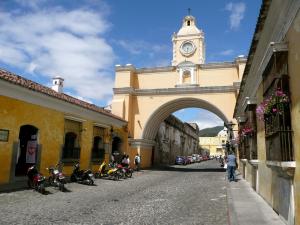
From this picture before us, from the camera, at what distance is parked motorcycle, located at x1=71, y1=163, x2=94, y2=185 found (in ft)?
45.3

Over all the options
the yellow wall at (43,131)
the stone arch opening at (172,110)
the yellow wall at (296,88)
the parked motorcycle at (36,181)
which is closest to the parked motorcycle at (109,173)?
the yellow wall at (43,131)

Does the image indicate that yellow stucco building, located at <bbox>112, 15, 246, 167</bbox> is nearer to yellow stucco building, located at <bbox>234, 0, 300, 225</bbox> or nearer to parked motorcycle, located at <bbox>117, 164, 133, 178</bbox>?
parked motorcycle, located at <bbox>117, 164, 133, 178</bbox>

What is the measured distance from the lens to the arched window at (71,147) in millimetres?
15750

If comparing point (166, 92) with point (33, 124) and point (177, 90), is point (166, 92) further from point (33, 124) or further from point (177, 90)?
point (33, 124)

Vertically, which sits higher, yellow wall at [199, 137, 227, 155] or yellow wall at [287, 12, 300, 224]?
yellow wall at [199, 137, 227, 155]

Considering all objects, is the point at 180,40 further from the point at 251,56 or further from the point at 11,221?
the point at 11,221

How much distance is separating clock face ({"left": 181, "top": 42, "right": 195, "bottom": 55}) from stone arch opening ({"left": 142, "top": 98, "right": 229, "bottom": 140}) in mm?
5033

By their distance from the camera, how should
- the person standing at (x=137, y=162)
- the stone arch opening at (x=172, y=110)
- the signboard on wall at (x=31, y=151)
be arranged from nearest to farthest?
1. the signboard on wall at (x=31, y=151)
2. the person standing at (x=137, y=162)
3. the stone arch opening at (x=172, y=110)

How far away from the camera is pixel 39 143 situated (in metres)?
13.3

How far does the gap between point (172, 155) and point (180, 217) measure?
35.7 m

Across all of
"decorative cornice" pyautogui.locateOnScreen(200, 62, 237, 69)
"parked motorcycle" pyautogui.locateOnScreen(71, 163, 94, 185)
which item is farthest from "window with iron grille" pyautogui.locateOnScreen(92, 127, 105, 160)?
"decorative cornice" pyautogui.locateOnScreen(200, 62, 237, 69)

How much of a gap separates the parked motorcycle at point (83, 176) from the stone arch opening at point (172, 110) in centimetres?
1080

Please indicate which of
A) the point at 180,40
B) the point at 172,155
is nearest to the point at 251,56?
the point at 180,40

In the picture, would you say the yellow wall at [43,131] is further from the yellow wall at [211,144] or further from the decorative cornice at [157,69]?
the yellow wall at [211,144]
